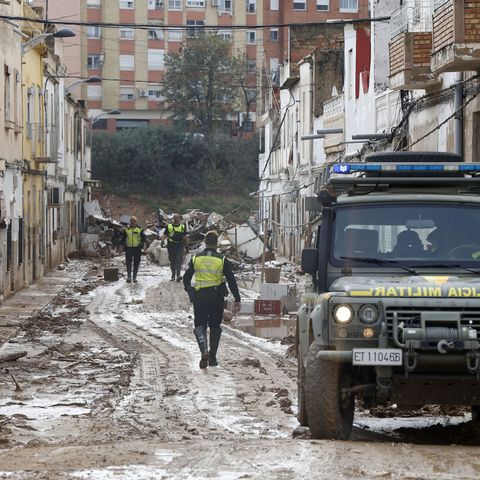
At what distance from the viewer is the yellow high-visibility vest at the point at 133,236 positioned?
3519cm

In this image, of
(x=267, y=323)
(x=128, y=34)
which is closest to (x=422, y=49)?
(x=267, y=323)

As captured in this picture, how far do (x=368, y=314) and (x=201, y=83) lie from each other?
71.7 meters

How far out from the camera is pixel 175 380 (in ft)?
50.1

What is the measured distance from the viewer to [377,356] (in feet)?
31.6

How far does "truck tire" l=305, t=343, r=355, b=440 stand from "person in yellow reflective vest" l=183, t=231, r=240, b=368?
6399mm

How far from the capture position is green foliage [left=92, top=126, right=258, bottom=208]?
250ft

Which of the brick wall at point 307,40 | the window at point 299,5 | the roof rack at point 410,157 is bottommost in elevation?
the roof rack at point 410,157

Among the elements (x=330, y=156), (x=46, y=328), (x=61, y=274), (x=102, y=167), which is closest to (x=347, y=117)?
(x=330, y=156)

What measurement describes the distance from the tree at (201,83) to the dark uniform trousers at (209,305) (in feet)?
208

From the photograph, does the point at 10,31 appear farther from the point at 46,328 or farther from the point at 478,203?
the point at 478,203

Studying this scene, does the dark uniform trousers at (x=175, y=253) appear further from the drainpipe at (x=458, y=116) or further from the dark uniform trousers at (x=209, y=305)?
the dark uniform trousers at (x=209, y=305)

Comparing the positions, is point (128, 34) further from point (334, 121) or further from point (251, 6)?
point (334, 121)

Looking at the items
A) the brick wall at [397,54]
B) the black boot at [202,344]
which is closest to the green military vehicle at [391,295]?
the black boot at [202,344]

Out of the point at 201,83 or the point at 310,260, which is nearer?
the point at 310,260
